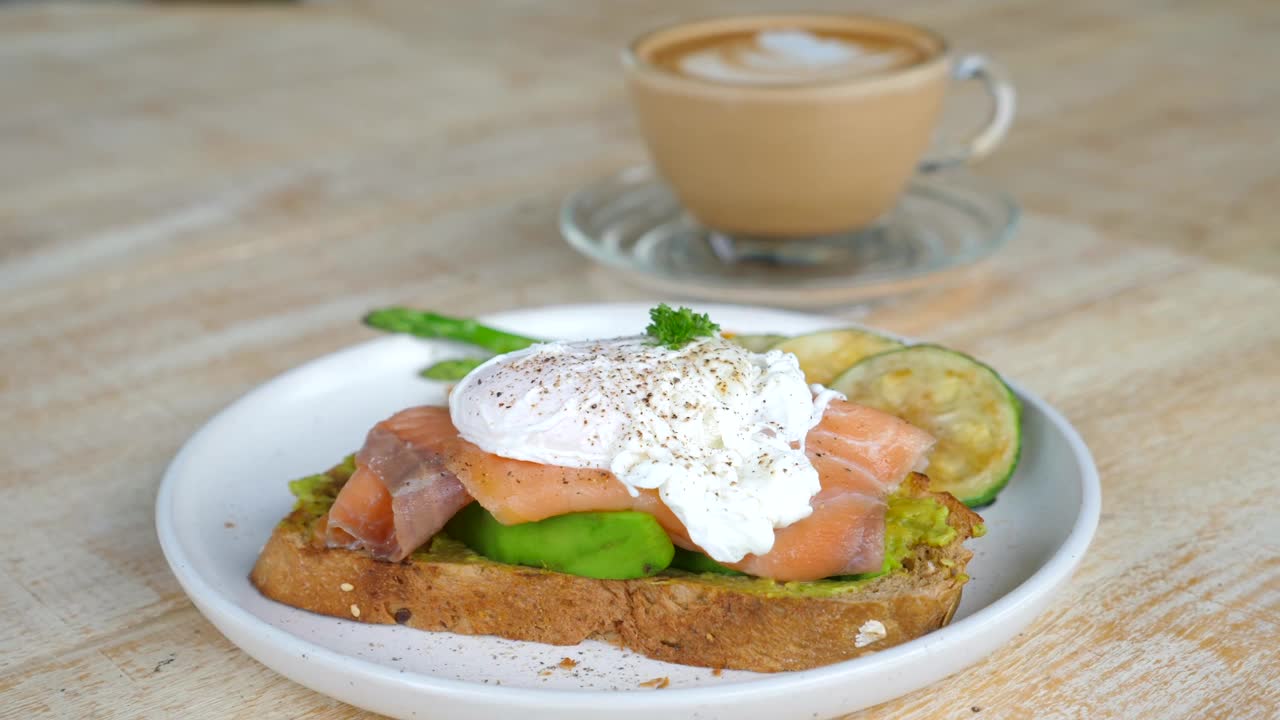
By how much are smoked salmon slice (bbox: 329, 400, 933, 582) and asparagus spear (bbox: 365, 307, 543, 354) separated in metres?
0.58

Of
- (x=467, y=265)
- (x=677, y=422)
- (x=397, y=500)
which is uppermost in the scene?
(x=677, y=422)

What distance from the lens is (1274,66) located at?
5340 mm

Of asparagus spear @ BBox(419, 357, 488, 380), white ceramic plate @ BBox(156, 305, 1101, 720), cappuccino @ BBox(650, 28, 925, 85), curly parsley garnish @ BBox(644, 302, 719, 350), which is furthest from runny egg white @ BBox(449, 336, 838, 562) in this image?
cappuccino @ BBox(650, 28, 925, 85)

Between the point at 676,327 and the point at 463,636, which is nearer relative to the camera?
the point at 463,636

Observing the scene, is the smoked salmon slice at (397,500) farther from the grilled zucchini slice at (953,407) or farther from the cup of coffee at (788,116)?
the cup of coffee at (788,116)

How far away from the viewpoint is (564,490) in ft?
6.21

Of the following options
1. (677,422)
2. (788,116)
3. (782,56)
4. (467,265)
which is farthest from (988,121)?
(677,422)

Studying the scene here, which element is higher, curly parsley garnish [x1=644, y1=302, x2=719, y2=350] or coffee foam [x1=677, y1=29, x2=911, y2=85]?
coffee foam [x1=677, y1=29, x2=911, y2=85]

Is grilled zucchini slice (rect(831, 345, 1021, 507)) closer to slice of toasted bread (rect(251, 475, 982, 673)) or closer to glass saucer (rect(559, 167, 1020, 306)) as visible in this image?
slice of toasted bread (rect(251, 475, 982, 673))

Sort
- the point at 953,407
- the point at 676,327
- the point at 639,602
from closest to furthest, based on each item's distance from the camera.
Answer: the point at 639,602, the point at 676,327, the point at 953,407

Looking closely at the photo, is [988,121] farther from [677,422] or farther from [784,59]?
[677,422]

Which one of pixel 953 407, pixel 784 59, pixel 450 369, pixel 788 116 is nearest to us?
pixel 953 407

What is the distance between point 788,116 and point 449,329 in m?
1.02

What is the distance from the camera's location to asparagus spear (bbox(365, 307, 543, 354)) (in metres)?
2.75
